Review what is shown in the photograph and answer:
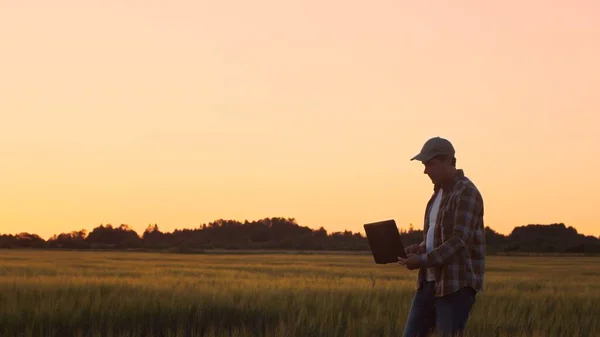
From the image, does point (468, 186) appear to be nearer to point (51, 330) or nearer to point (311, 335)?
point (311, 335)

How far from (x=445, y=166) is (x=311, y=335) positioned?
7.98 ft

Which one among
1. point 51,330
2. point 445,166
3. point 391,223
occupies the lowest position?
point 51,330

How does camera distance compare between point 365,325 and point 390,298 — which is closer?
point 365,325

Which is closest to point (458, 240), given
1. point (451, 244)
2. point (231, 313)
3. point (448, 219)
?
point (451, 244)

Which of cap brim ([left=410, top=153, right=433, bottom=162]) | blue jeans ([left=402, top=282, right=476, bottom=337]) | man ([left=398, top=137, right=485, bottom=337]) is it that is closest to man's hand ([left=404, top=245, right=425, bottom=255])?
man ([left=398, top=137, right=485, bottom=337])

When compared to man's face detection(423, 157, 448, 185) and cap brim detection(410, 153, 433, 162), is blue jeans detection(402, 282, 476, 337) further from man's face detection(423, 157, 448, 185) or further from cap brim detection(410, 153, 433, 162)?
cap brim detection(410, 153, 433, 162)

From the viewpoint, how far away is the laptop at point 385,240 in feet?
19.1

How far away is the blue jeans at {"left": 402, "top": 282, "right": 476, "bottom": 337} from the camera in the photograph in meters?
5.71

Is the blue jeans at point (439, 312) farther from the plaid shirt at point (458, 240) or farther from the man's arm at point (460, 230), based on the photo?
the man's arm at point (460, 230)

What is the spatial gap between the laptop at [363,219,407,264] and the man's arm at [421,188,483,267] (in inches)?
9.1

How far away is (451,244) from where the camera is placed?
565cm

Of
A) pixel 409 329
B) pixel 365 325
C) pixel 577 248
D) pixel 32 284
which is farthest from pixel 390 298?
pixel 577 248

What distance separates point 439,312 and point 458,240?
0.55 metres

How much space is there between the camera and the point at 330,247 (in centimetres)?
9288
